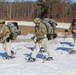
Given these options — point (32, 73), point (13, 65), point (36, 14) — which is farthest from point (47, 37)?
point (36, 14)

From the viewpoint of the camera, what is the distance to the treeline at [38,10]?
278ft

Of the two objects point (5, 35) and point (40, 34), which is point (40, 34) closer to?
point (40, 34)

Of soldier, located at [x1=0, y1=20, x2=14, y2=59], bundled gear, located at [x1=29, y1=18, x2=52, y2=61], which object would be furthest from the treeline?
bundled gear, located at [x1=29, y1=18, x2=52, y2=61]

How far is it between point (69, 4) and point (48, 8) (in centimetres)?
698

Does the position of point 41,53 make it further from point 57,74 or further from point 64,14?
point 64,14

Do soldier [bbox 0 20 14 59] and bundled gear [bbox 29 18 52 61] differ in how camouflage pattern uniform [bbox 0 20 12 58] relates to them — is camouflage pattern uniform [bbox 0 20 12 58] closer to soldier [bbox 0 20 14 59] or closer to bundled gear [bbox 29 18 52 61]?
soldier [bbox 0 20 14 59]

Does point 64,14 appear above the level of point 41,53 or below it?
below

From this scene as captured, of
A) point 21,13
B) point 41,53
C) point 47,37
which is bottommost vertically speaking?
point 21,13

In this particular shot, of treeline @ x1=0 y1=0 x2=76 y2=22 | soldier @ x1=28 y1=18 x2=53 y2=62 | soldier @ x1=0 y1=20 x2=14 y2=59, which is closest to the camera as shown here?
soldier @ x1=28 y1=18 x2=53 y2=62

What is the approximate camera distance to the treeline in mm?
84875

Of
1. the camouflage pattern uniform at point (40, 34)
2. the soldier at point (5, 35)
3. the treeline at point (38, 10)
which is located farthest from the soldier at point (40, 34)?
the treeline at point (38, 10)

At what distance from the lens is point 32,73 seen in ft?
33.5

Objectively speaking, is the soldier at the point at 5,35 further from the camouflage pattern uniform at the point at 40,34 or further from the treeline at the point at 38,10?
the treeline at the point at 38,10

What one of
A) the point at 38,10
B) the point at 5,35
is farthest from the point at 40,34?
the point at 38,10
